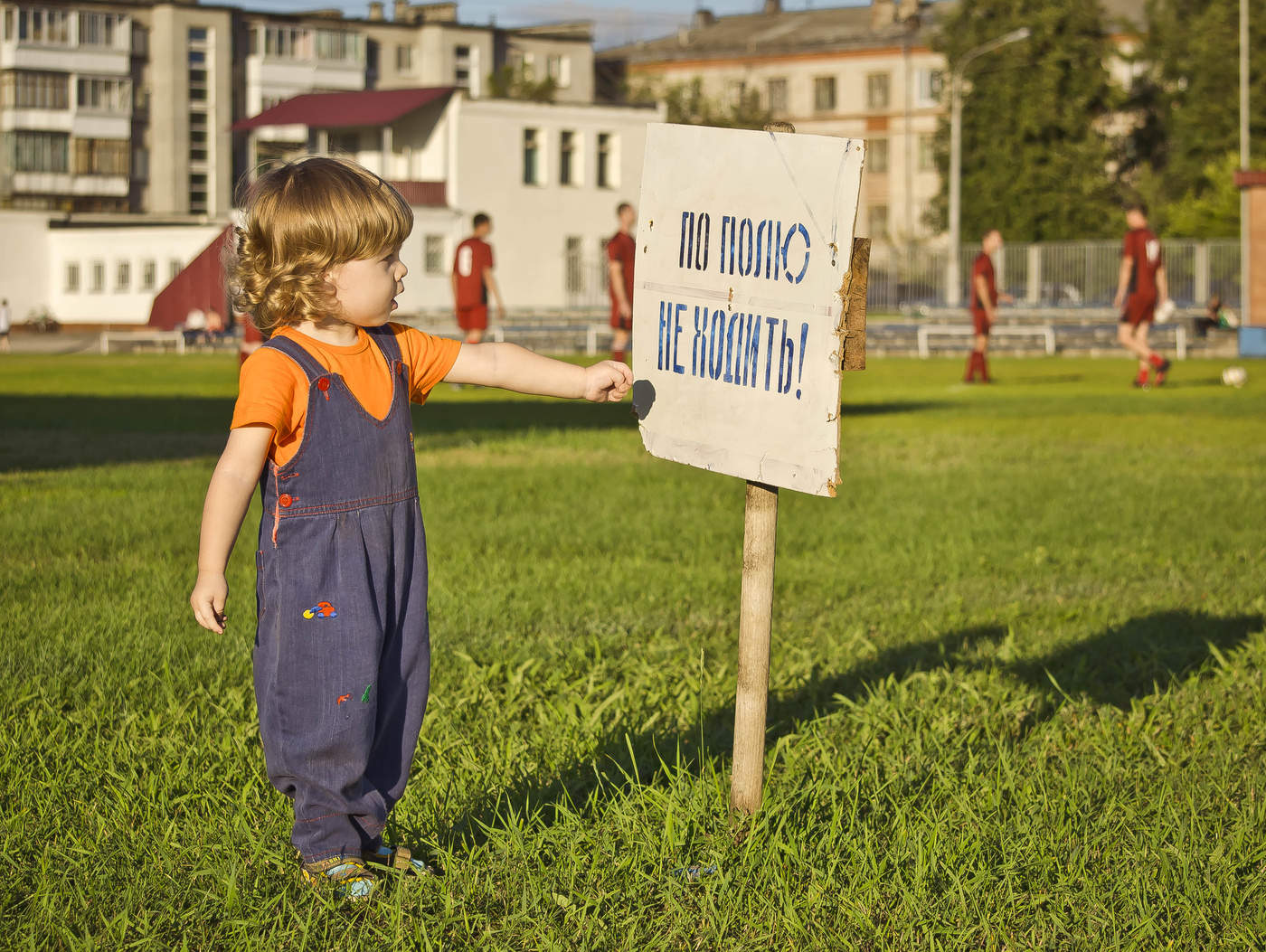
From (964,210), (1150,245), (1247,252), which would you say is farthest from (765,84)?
(1150,245)

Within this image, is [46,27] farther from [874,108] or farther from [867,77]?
[874,108]

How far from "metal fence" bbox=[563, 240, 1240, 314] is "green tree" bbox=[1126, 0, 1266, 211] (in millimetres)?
8721

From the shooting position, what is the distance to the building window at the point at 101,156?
75250 mm

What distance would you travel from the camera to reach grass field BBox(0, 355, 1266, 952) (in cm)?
313

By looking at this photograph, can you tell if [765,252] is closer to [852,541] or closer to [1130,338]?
[852,541]

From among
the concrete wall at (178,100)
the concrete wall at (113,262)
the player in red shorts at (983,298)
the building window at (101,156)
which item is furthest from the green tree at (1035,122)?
the player in red shorts at (983,298)

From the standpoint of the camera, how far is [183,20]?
76.7 metres

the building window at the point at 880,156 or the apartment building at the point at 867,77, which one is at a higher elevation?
the apartment building at the point at 867,77

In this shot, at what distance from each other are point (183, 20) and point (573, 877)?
80029 mm

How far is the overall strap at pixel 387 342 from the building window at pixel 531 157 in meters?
60.5

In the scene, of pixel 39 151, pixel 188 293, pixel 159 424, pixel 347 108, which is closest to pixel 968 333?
pixel 159 424

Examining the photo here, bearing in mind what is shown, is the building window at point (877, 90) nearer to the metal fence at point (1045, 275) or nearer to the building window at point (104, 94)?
the metal fence at point (1045, 275)

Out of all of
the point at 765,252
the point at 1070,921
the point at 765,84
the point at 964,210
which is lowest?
the point at 1070,921

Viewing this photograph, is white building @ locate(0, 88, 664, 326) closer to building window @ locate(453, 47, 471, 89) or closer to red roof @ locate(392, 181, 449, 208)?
red roof @ locate(392, 181, 449, 208)
